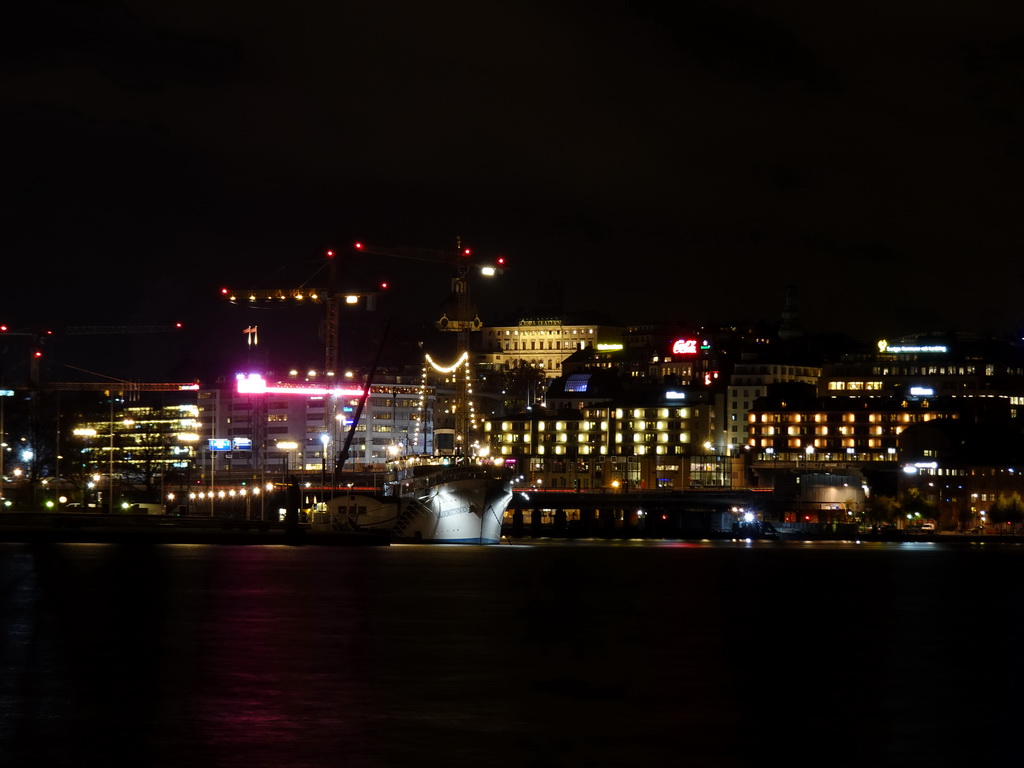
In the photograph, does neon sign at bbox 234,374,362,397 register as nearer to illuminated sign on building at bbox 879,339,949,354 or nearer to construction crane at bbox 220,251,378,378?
construction crane at bbox 220,251,378,378

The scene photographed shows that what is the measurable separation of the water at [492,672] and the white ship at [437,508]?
1511 inches

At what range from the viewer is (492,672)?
82.7ft

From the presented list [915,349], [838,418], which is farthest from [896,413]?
[915,349]

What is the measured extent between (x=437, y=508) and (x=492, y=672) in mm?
65603

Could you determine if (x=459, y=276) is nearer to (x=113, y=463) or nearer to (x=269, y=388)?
(x=113, y=463)

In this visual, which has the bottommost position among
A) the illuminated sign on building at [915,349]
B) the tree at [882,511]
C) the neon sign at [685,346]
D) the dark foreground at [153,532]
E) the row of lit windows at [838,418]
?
the tree at [882,511]

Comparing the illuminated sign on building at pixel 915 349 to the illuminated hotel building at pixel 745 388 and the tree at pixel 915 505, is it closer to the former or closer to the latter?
the illuminated hotel building at pixel 745 388

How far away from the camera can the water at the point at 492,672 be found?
60.3 ft

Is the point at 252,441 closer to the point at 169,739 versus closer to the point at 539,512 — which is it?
the point at 539,512

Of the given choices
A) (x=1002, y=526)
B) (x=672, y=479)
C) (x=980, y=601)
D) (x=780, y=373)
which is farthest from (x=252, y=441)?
(x=980, y=601)

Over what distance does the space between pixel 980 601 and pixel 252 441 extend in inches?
5449

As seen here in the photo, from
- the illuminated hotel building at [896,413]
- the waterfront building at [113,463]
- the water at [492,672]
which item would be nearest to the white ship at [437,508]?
the waterfront building at [113,463]

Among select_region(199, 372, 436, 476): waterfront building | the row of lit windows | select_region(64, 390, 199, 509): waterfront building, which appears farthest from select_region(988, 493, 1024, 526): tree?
select_region(64, 390, 199, 509): waterfront building

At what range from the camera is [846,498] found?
135875 millimetres
